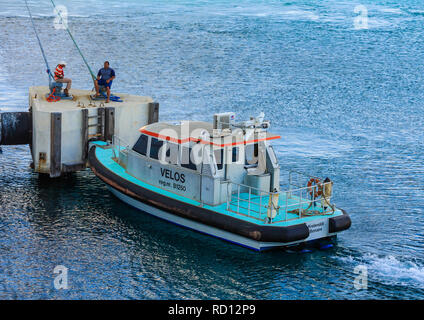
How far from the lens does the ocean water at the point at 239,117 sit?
15.6 metres

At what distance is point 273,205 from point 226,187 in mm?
1712

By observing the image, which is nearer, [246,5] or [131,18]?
[131,18]

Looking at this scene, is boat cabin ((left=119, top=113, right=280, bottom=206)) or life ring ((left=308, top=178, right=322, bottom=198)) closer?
life ring ((left=308, top=178, right=322, bottom=198))

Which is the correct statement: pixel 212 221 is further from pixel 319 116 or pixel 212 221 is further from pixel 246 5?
pixel 246 5

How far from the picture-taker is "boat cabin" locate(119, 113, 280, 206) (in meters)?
17.4

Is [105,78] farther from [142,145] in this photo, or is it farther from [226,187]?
[226,187]

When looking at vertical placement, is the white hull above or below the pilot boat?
below

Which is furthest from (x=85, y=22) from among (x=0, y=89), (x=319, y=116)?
(x=319, y=116)

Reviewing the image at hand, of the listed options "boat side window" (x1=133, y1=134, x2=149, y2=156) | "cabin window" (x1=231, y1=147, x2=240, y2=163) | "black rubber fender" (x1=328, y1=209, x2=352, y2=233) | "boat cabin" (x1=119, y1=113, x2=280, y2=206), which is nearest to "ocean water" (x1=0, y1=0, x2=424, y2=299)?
"black rubber fender" (x1=328, y1=209, x2=352, y2=233)

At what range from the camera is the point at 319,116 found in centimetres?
3058

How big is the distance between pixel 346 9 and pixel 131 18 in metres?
21.0

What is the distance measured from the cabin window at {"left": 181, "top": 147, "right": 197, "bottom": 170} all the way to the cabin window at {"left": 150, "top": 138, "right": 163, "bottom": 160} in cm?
93

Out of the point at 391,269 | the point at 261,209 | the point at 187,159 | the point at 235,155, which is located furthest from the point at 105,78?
the point at 391,269

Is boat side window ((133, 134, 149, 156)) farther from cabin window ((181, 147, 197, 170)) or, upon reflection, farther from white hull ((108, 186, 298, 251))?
cabin window ((181, 147, 197, 170))
